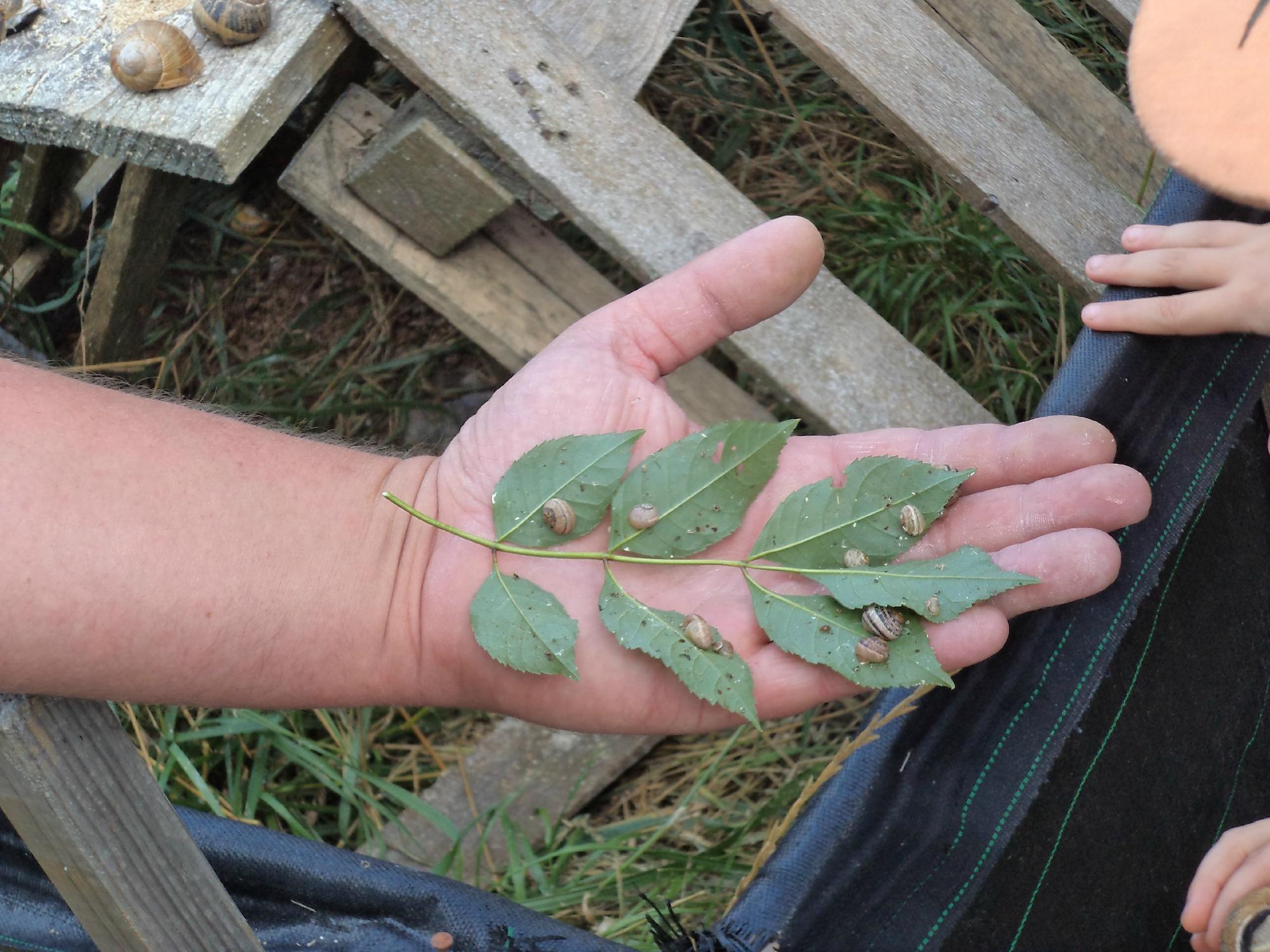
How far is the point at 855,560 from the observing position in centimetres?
138

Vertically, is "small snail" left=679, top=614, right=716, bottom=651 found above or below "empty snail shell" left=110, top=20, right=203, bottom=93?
below

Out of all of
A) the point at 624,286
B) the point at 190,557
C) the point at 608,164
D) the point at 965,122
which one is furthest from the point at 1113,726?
the point at 624,286

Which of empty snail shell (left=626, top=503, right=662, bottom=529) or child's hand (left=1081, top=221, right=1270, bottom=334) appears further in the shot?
child's hand (left=1081, top=221, right=1270, bottom=334)

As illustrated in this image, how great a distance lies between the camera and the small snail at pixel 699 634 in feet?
4.45

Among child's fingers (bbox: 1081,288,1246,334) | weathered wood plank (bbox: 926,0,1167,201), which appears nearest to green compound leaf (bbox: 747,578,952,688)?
child's fingers (bbox: 1081,288,1246,334)

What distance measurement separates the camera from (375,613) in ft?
4.89

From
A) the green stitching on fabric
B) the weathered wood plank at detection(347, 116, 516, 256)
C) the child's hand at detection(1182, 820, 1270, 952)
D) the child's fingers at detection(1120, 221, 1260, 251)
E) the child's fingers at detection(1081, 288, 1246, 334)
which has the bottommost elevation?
the child's hand at detection(1182, 820, 1270, 952)

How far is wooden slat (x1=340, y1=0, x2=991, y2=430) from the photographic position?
5.86 ft

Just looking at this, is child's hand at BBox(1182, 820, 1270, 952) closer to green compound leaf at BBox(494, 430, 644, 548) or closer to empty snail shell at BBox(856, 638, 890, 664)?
empty snail shell at BBox(856, 638, 890, 664)

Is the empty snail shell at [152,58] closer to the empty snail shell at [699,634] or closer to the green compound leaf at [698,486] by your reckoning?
the green compound leaf at [698,486]

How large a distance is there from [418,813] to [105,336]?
1381 millimetres

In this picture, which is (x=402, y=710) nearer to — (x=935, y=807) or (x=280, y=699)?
(x=280, y=699)

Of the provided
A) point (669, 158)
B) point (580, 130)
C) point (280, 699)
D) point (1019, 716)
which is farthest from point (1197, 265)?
point (280, 699)

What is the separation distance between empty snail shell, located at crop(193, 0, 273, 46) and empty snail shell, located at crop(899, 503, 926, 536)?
1377 millimetres
